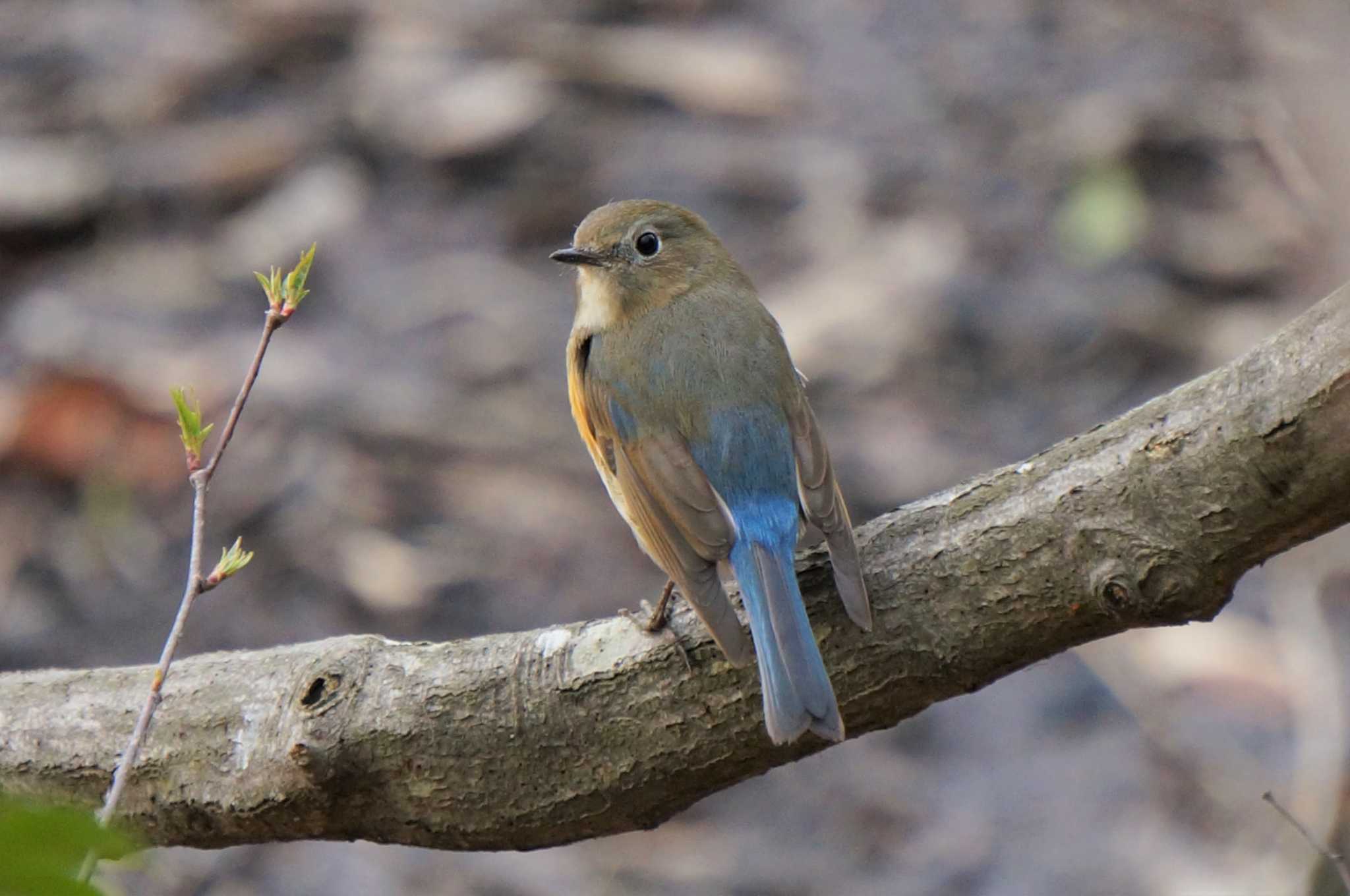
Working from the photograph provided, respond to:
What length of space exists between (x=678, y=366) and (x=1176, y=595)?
1.50m

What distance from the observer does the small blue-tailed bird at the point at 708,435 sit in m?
2.44

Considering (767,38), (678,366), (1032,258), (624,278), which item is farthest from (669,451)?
(767,38)

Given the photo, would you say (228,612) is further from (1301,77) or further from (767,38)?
(1301,77)

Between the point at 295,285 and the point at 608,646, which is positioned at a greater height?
the point at 295,285

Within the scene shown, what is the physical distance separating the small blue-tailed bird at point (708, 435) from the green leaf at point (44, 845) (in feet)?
4.65

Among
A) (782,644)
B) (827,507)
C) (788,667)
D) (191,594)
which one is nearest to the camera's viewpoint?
(191,594)

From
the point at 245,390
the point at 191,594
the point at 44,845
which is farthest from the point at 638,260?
the point at 44,845

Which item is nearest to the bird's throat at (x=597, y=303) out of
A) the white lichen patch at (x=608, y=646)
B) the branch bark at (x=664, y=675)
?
the branch bark at (x=664, y=675)

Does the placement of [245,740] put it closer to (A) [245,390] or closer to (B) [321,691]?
(B) [321,691]

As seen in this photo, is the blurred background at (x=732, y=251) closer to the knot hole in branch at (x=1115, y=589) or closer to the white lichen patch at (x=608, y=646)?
the white lichen patch at (x=608, y=646)

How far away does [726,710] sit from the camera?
2453 mm

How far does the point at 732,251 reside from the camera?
6.21 meters

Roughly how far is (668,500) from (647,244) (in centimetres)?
106

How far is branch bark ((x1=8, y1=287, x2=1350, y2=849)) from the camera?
2.08m
